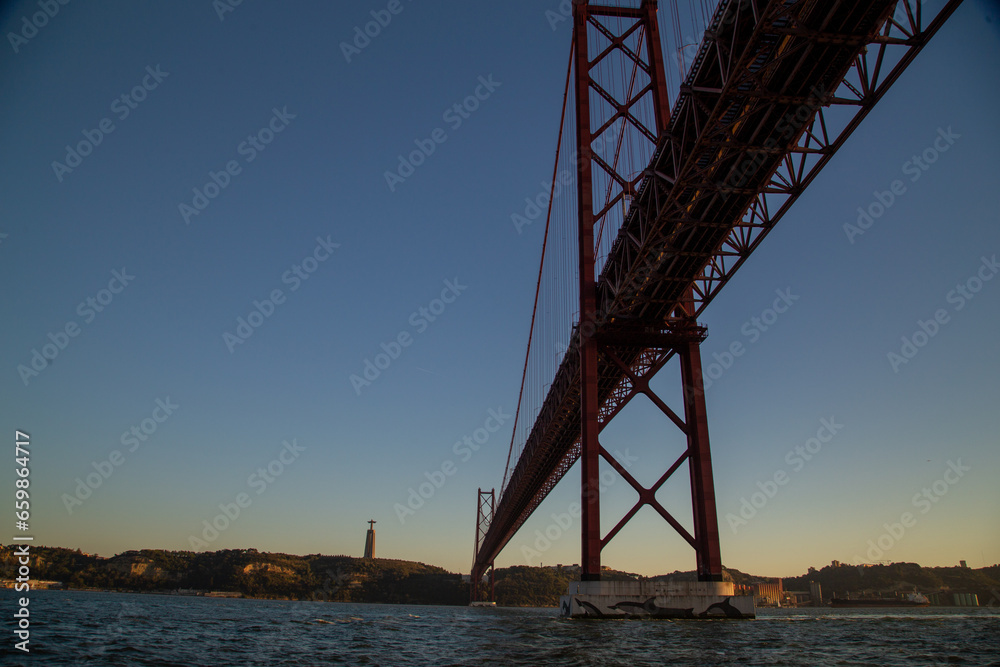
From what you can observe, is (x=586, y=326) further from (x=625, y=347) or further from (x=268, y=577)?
(x=268, y=577)

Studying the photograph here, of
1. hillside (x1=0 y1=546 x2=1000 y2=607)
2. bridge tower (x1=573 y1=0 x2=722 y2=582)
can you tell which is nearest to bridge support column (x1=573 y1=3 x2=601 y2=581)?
bridge tower (x1=573 y1=0 x2=722 y2=582)

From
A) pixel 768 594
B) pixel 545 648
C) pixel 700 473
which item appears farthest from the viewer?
pixel 768 594

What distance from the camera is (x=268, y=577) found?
10981cm

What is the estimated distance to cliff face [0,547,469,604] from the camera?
98562 millimetres

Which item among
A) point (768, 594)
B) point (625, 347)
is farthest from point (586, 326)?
point (768, 594)

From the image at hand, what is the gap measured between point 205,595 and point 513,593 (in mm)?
52951

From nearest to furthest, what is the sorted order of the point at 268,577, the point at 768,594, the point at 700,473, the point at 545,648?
the point at 545,648, the point at 700,473, the point at 768,594, the point at 268,577

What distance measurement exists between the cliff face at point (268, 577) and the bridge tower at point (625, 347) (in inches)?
3746

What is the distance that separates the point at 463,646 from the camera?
14.9 meters

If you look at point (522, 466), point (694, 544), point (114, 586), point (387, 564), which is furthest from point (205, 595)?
point (694, 544)

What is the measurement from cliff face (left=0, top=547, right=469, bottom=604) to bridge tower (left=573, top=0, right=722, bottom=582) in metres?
95.2

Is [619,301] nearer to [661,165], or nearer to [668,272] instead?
[668,272]

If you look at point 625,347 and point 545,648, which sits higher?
point 625,347

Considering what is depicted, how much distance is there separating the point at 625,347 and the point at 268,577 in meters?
106
